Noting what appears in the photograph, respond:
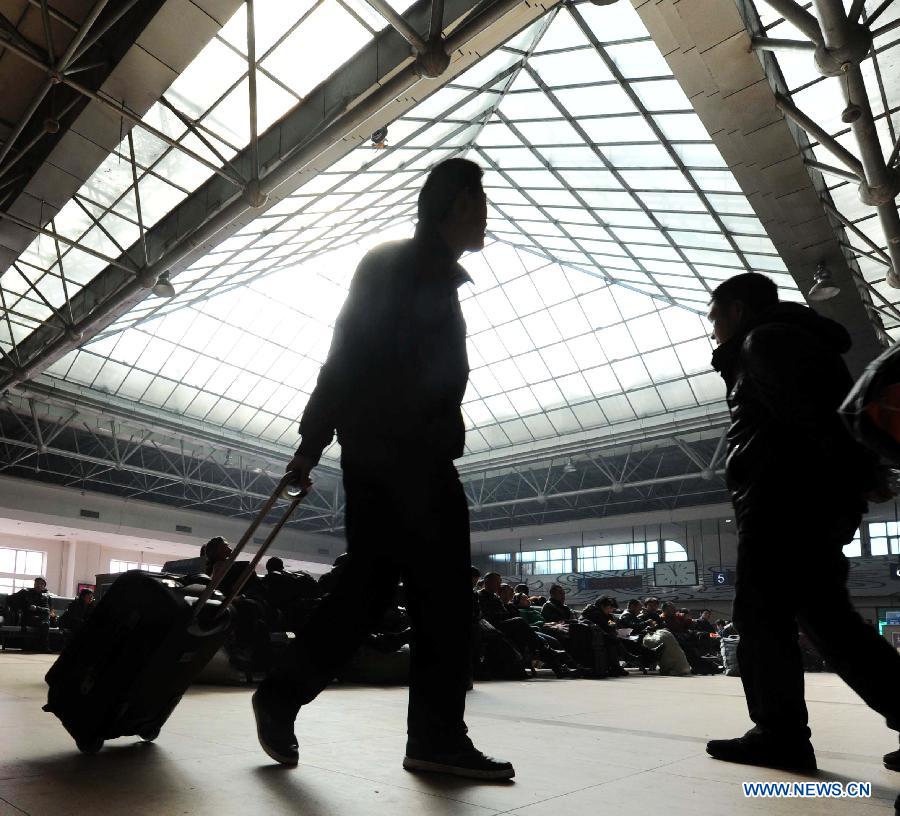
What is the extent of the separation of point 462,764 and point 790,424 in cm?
145

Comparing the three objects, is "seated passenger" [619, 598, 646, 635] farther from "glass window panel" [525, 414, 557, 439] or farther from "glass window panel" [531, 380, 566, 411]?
"glass window panel" [525, 414, 557, 439]

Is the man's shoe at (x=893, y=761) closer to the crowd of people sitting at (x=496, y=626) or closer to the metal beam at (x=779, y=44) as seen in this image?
the crowd of people sitting at (x=496, y=626)

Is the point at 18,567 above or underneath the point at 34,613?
above

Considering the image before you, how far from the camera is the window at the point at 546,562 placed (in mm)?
39375

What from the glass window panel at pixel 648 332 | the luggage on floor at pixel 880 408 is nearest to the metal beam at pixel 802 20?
the luggage on floor at pixel 880 408

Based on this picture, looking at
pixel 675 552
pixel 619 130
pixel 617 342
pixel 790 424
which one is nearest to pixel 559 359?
pixel 617 342

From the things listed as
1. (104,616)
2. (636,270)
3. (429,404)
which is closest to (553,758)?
(429,404)

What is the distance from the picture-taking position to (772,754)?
250cm

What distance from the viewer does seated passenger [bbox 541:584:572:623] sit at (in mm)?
11570

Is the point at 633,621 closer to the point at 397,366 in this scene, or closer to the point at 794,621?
the point at 794,621

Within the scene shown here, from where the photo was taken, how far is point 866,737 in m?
3.55

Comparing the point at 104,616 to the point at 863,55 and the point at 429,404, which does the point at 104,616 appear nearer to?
the point at 429,404

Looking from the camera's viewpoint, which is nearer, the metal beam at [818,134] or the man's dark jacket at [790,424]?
the man's dark jacket at [790,424]

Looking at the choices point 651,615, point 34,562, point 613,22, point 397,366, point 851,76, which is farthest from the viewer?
point 34,562
